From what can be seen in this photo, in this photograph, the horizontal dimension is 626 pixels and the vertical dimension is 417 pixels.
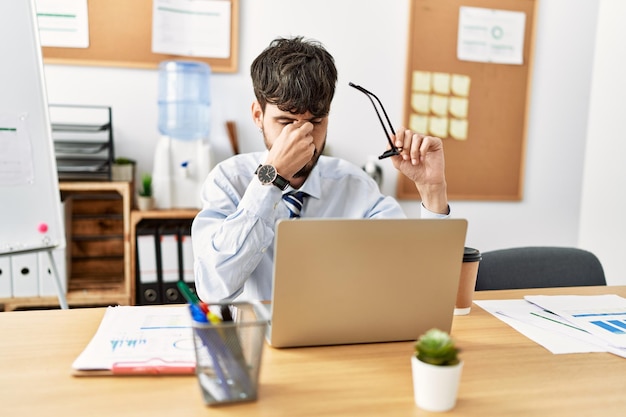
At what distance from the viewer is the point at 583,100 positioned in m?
3.11

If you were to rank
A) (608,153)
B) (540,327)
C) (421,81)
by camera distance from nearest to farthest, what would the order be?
1. (540,327)
2. (421,81)
3. (608,153)

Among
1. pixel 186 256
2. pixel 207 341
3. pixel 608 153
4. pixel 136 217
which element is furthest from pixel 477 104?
pixel 207 341

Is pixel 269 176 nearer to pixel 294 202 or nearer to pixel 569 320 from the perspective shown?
pixel 294 202

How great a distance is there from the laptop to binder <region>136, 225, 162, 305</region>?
1552 mm

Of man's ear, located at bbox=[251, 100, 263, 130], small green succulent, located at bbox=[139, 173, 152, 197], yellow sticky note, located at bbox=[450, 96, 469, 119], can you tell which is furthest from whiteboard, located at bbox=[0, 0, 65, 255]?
yellow sticky note, located at bbox=[450, 96, 469, 119]

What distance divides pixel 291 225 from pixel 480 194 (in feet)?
7.77

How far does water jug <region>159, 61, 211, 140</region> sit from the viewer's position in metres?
2.60

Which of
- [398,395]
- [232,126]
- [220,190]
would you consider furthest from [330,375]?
[232,126]

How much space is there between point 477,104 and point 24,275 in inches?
88.7

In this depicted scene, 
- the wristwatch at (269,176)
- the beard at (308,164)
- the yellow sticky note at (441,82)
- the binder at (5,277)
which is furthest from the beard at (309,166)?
the yellow sticky note at (441,82)

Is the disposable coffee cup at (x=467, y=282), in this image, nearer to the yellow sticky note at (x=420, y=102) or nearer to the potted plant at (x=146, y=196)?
the potted plant at (x=146, y=196)

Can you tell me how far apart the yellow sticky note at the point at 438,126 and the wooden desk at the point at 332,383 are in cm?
198

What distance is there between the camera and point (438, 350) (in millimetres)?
747

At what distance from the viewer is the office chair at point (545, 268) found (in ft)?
5.26
